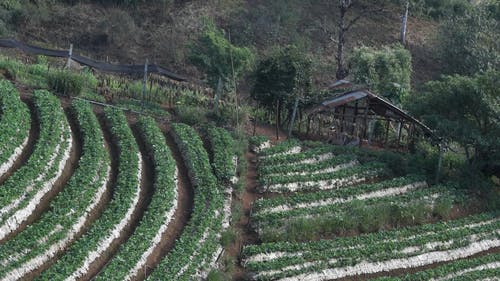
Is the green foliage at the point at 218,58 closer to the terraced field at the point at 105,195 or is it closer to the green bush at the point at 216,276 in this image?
the terraced field at the point at 105,195

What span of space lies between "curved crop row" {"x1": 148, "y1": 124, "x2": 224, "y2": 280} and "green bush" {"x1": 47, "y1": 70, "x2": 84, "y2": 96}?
14.4 feet

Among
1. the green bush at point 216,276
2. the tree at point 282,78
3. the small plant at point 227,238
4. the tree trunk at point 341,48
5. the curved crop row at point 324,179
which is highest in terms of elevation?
the tree trunk at point 341,48

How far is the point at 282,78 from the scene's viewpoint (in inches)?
1439

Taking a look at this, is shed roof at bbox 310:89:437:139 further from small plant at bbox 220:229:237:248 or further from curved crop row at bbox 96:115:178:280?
small plant at bbox 220:229:237:248

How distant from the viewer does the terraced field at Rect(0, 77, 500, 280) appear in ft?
78.3

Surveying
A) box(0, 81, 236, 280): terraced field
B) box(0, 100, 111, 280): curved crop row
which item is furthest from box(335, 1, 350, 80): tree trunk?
box(0, 100, 111, 280): curved crop row

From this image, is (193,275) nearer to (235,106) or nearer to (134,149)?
(134,149)

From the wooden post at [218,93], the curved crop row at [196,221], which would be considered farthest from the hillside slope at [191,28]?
the curved crop row at [196,221]

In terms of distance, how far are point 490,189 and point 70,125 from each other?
51.8 ft

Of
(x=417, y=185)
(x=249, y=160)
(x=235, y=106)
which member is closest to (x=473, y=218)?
(x=417, y=185)

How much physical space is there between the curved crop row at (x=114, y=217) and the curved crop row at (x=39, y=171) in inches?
70.9

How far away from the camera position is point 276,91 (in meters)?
36.7

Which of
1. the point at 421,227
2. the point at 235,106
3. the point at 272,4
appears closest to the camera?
the point at 421,227

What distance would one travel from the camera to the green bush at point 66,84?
3400 centimetres
